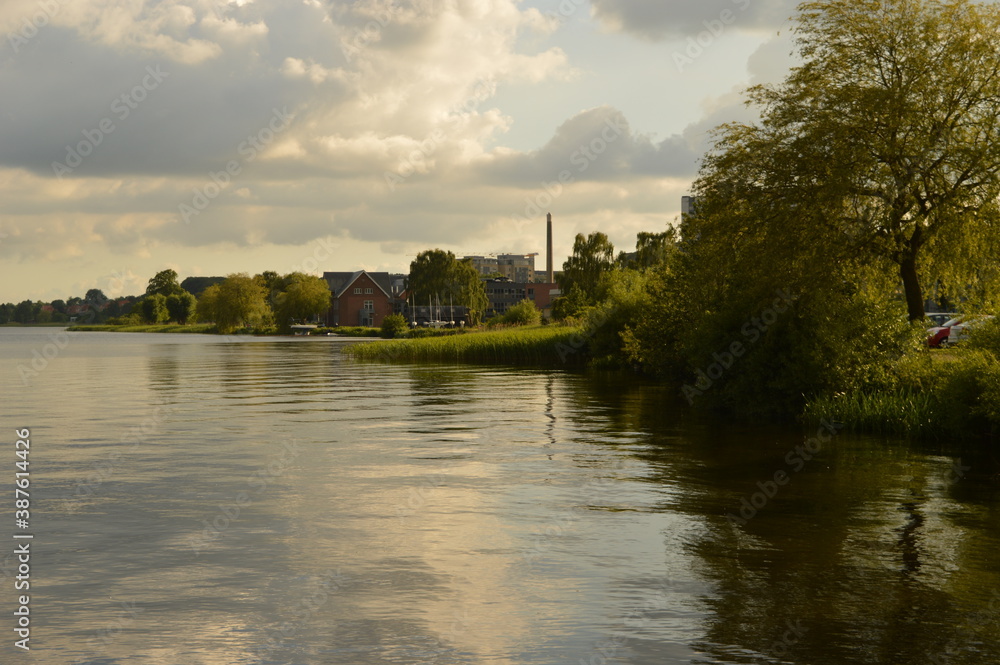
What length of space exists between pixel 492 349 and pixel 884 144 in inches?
1701

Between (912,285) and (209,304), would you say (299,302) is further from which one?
(912,285)

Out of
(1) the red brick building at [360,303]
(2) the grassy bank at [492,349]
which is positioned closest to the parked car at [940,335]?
(2) the grassy bank at [492,349]

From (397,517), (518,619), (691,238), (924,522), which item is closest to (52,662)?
(518,619)

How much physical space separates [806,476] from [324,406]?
21.0 metres

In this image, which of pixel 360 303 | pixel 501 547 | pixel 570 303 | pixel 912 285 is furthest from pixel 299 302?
pixel 501 547

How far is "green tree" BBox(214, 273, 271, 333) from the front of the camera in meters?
181

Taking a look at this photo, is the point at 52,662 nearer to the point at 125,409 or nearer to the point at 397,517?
the point at 397,517

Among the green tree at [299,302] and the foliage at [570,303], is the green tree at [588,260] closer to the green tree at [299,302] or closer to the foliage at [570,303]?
the foliage at [570,303]

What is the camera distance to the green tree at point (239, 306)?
18088 centimetres

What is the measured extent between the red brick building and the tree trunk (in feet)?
479

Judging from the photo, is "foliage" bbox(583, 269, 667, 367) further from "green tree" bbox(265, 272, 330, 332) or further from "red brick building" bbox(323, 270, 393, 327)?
"red brick building" bbox(323, 270, 393, 327)

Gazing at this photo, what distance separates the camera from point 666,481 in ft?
65.9

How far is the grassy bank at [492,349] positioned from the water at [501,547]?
129 feet

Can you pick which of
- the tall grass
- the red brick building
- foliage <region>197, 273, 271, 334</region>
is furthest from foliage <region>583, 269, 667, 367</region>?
foliage <region>197, 273, 271, 334</region>
